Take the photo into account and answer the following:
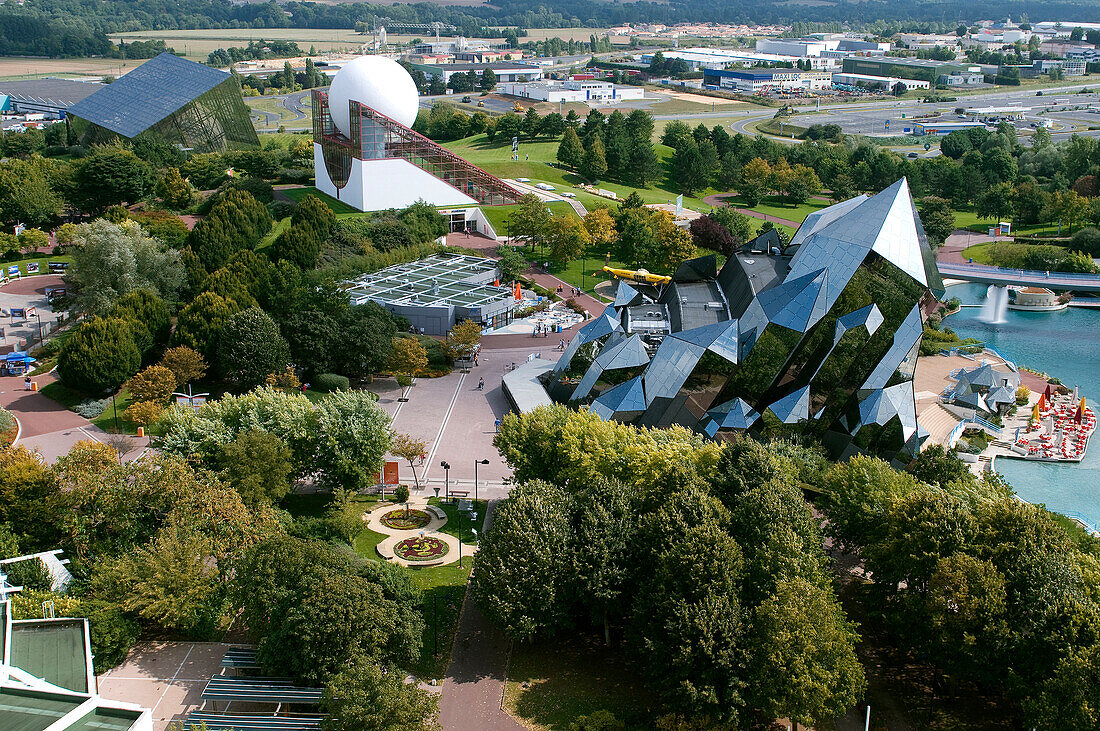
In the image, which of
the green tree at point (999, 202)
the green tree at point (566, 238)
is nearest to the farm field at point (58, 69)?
the green tree at point (566, 238)

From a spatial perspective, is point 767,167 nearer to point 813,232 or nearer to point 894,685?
point 813,232

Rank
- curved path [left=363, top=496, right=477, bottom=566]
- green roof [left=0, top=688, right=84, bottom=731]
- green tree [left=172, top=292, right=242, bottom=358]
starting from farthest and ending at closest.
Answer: green tree [left=172, top=292, right=242, bottom=358], curved path [left=363, top=496, right=477, bottom=566], green roof [left=0, top=688, right=84, bottom=731]

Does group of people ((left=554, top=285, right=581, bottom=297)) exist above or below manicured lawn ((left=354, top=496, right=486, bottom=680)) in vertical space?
above

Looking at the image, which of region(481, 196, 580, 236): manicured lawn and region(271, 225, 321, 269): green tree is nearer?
region(271, 225, 321, 269): green tree

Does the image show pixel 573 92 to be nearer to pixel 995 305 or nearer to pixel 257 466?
pixel 995 305

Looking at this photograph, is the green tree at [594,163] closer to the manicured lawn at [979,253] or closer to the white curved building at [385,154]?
the white curved building at [385,154]

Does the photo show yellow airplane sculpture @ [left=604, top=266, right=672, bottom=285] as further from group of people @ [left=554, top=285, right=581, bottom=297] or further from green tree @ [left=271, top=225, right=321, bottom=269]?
green tree @ [left=271, top=225, right=321, bottom=269]

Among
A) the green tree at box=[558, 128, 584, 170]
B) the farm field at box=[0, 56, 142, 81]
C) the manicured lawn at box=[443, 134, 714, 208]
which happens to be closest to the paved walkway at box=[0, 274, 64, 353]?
the manicured lawn at box=[443, 134, 714, 208]
